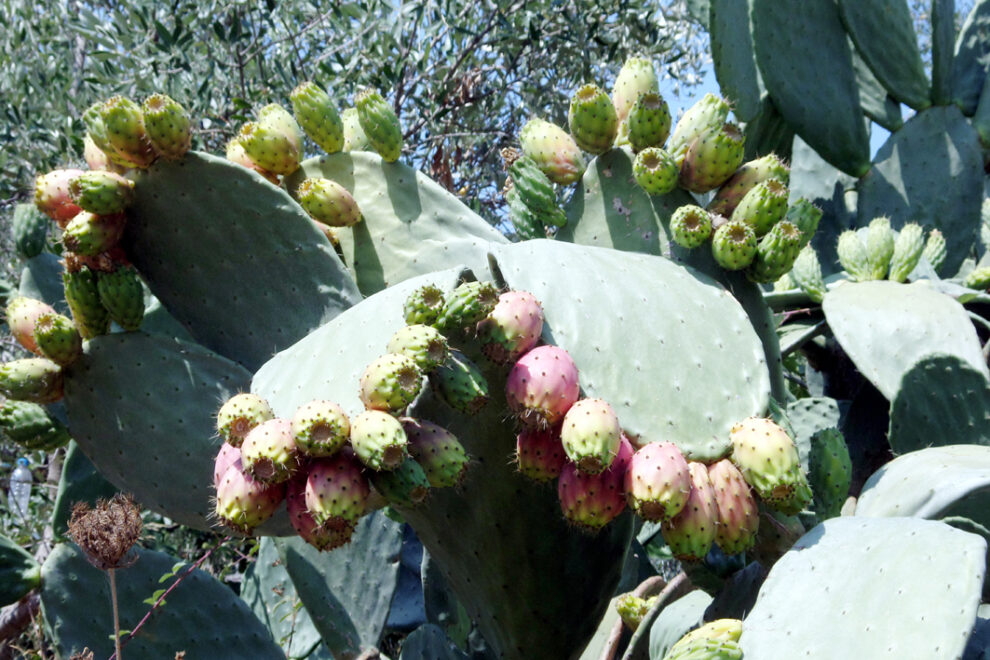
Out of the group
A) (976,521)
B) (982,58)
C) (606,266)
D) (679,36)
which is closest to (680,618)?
(976,521)

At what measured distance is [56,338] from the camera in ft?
5.95

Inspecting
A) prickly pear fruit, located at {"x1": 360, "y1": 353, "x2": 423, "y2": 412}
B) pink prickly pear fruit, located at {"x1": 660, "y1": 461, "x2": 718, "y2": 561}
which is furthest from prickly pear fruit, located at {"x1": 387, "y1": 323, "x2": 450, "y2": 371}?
pink prickly pear fruit, located at {"x1": 660, "y1": 461, "x2": 718, "y2": 561}

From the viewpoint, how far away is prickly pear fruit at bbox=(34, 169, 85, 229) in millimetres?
1849

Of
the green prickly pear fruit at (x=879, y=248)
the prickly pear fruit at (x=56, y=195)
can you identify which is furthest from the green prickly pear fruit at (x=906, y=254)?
the prickly pear fruit at (x=56, y=195)

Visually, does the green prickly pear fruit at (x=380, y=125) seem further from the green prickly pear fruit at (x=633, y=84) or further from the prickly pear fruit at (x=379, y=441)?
the prickly pear fruit at (x=379, y=441)

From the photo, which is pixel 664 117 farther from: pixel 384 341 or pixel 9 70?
pixel 9 70

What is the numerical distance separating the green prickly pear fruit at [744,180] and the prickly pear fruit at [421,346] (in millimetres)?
707

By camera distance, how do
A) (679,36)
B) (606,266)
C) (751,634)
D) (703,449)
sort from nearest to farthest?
(751,634), (703,449), (606,266), (679,36)

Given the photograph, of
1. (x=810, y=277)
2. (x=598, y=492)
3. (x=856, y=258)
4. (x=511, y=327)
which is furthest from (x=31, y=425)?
(x=856, y=258)

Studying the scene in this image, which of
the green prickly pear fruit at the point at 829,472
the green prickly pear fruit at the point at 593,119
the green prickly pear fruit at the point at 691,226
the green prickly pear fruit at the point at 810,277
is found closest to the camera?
→ the green prickly pear fruit at the point at 829,472

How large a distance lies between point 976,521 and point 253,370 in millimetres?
1297

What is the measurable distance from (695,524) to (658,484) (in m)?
0.08

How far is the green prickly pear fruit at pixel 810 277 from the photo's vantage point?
2354 mm

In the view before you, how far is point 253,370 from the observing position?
6.33 feet
